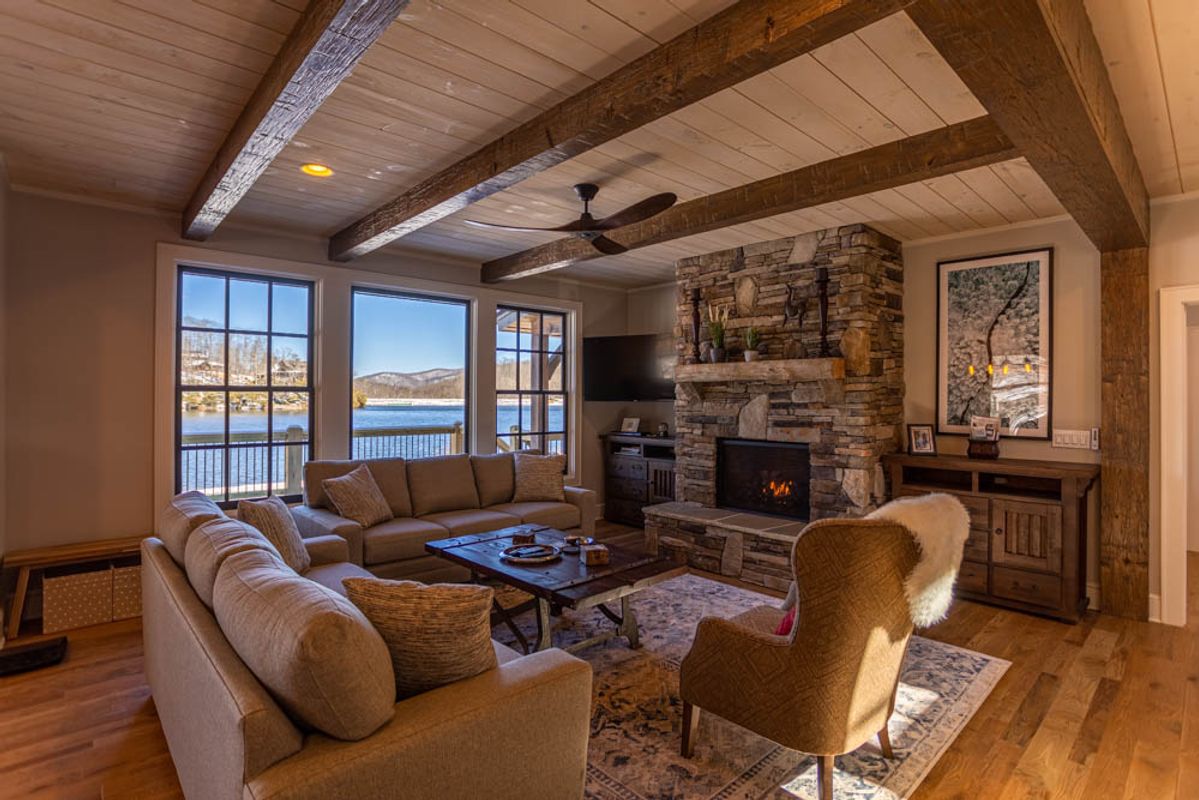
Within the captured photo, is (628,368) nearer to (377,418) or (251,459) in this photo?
(377,418)

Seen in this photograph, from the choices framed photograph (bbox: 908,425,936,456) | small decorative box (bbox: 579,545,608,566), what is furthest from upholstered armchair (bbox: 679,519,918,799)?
framed photograph (bbox: 908,425,936,456)

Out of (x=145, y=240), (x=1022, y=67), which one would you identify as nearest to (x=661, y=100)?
(x=1022, y=67)

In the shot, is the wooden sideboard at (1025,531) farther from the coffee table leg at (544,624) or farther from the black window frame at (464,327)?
the black window frame at (464,327)

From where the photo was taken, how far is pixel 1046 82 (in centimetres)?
181

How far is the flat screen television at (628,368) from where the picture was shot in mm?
6355

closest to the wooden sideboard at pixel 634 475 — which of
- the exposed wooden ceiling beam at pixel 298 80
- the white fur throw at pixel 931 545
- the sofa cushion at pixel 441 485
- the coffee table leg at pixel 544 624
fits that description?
the sofa cushion at pixel 441 485

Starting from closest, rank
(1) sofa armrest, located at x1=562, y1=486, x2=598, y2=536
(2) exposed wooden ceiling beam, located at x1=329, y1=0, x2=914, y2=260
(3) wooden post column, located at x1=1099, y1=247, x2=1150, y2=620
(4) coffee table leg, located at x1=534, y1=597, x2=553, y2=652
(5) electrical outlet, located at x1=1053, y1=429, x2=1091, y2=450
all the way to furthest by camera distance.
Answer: (2) exposed wooden ceiling beam, located at x1=329, y1=0, x2=914, y2=260 < (4) coffee table leg, located at x1=534, y1=597, x2=553, y2=652 < (3) wooden post column, located at x1=1099, y1=247, x2=1150, y2=620 < (5) electrical outlet, located at x1=1053, y1=429, x2=1091, y2=450 < (1) sofa armrest, located at x1=562, y1=486, x2=598, y2=536

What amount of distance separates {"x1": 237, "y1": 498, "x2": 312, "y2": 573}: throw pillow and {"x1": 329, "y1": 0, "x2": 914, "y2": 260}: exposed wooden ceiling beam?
72.7 inches

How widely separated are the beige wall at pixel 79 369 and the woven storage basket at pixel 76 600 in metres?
0.34

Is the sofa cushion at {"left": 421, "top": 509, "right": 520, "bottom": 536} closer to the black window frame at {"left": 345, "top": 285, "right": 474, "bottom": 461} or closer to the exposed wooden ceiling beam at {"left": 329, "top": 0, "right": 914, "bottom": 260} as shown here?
the black window frame at {"left": 345, "top": 285, "right": 474, "bottom": 461}

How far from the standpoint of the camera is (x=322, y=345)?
4.91 m

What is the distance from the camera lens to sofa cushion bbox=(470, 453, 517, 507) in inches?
199

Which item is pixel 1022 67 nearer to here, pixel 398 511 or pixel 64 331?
pixel 398 511

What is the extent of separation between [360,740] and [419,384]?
4685mm
